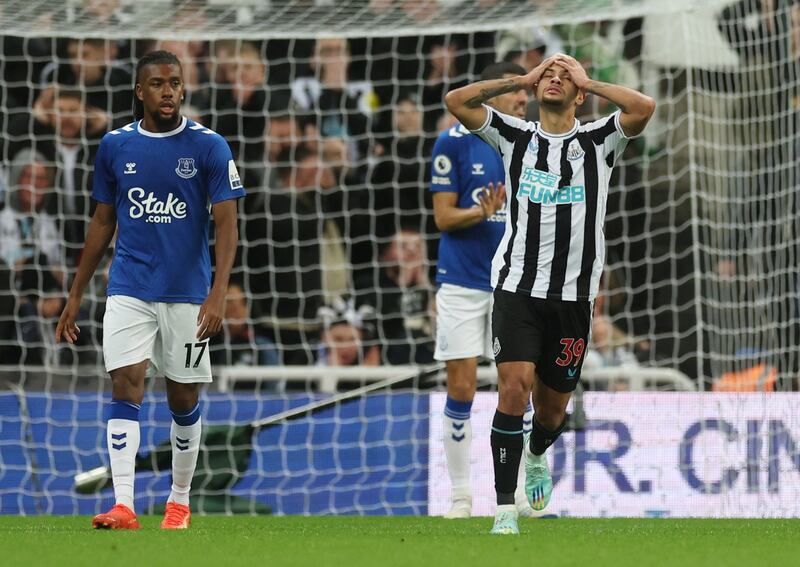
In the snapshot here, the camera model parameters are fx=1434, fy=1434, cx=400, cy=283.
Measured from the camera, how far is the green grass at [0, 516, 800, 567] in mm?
4738

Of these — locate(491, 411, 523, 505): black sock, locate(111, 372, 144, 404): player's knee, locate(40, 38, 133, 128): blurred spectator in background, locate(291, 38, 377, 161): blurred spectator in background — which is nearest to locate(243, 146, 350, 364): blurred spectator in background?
locate(291, 38, 377, 161): blurred spectator in background

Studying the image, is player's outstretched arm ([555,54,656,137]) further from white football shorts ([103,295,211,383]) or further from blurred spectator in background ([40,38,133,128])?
blurred spectator in background ([40,38,133,128])

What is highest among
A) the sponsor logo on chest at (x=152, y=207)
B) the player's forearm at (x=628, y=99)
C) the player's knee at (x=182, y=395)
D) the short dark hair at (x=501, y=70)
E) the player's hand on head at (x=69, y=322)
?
the short dark hair at (x=501, y=70)

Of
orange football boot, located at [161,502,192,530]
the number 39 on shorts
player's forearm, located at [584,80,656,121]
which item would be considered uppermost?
player's forearm, located at [584,80,656,121]

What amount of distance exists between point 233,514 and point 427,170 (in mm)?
3767

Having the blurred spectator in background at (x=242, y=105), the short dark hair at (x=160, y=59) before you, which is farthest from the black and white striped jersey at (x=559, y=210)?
the blurred spectator in background at (x=242, y=105)

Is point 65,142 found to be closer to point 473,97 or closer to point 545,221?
point 473,97

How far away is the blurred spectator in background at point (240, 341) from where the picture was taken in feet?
36.2

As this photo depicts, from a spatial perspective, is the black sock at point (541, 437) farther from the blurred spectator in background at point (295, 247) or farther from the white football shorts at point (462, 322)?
the blurred spectator in background at point (295, 247)

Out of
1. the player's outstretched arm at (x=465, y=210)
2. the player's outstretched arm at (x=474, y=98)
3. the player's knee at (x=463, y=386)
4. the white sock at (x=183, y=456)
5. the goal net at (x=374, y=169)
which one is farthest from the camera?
the goal net at (x=374, y=169)

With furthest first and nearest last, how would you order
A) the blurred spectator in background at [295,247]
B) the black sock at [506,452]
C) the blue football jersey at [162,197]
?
the blurred spectator in background at [295,247]
the blue football jersey at [162,197]
the black sock at [506,452]

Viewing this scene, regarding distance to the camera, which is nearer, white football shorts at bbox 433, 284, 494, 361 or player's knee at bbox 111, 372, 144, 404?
player's knee at bbox 111, 372, 144, 404

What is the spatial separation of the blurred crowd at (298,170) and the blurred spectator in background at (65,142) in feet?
0.05

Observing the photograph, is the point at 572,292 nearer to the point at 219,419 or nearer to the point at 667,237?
the point at 219,419
